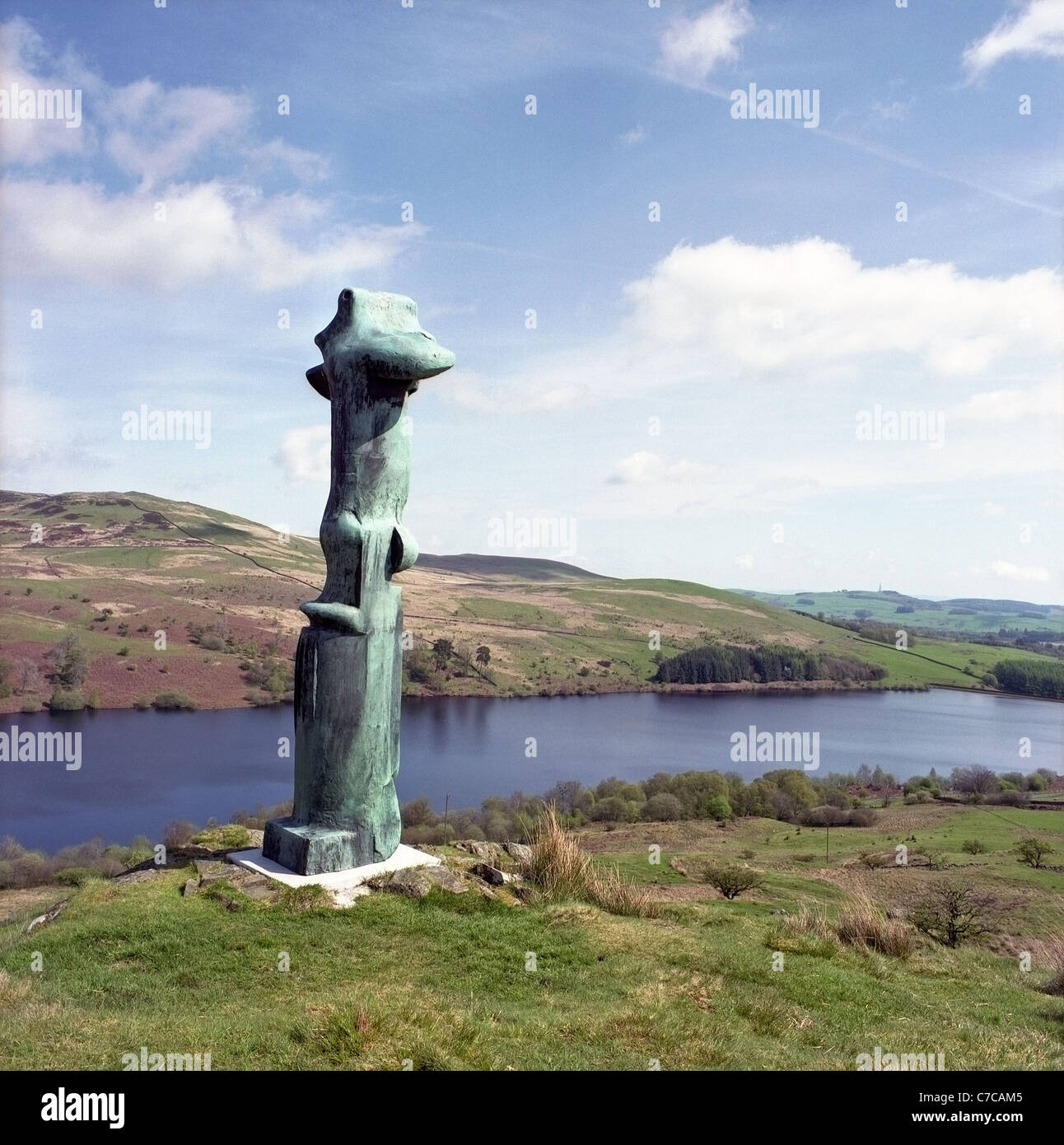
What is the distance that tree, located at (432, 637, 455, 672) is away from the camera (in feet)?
221

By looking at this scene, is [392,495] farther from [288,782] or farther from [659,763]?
[659,763]

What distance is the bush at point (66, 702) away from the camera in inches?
1913

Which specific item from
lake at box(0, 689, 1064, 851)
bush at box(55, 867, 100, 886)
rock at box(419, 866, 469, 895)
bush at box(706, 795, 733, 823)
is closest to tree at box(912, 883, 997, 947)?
rock at box(419, 866, 469, 895)

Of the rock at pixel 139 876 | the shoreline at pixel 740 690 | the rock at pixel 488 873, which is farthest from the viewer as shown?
the shoreline at pixel 740 690

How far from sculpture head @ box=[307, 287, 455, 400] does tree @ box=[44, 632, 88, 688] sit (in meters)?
48.3

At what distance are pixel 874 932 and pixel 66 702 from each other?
49.5 meters

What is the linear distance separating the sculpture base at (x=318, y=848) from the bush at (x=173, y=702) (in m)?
48.0

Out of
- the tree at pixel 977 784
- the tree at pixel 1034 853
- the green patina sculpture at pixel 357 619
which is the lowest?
the tree at pixel 977 784

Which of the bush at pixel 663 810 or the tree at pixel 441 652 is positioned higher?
the tree at pixel 441 652

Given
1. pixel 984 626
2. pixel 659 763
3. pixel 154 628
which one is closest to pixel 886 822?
pixel 659 763

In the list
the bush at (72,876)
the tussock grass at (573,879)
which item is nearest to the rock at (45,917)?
the tussock grass at (573,879)

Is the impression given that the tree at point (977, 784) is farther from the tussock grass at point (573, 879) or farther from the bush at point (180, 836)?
the tussock grass at point (573, 879)

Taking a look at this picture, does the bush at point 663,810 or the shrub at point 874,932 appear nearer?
the shrub at point 874,932

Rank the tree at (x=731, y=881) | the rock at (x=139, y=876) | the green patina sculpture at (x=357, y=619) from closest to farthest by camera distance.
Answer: the rock at (x=139, y=876) < the green patina sculpture at (x=357, y=619) < the tree at (x=731, y=881)
